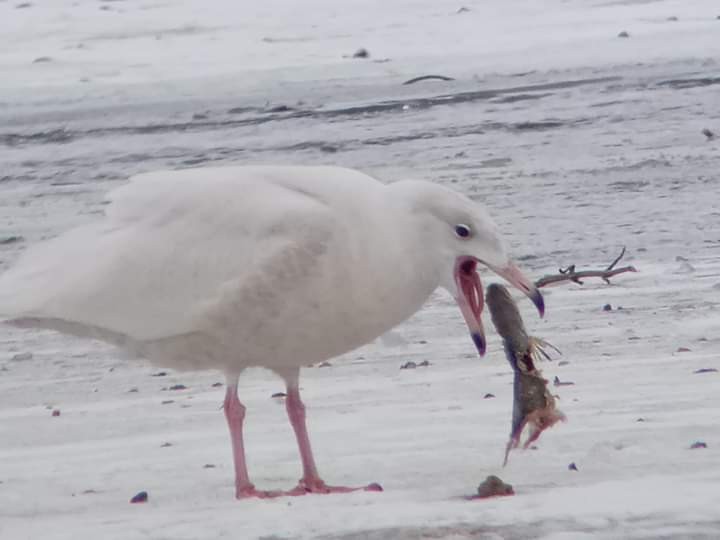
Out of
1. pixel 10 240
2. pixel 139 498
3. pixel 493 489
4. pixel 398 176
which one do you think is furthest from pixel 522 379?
pixel 398 176

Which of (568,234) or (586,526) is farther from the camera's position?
(568,234)

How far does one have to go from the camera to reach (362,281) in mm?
5883

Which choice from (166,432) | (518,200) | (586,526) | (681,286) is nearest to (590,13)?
(518,200)

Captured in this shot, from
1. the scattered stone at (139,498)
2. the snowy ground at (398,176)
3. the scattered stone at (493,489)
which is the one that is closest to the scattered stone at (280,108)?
the snowy ground at (398,176)

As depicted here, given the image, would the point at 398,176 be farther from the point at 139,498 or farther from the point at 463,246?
the point at 139,498

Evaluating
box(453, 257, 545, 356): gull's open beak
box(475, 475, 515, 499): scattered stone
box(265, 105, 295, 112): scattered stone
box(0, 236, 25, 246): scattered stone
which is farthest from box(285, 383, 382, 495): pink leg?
box(265, 105, 295, 112): scattered stone

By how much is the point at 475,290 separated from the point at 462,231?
0.81 feet

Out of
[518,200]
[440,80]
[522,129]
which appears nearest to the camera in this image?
[518,200]

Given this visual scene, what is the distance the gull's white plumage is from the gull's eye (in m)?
0.02

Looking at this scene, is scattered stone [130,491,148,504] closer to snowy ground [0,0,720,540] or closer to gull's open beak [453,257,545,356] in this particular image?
snowy ground [0,0,720,540]

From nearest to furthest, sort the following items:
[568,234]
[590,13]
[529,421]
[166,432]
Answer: [529,421] → [166,432] → [568,234] → [590,13]

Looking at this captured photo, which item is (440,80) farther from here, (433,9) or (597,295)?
(597,295)

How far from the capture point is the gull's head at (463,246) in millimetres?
5805

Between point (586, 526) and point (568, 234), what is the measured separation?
19.9ft
